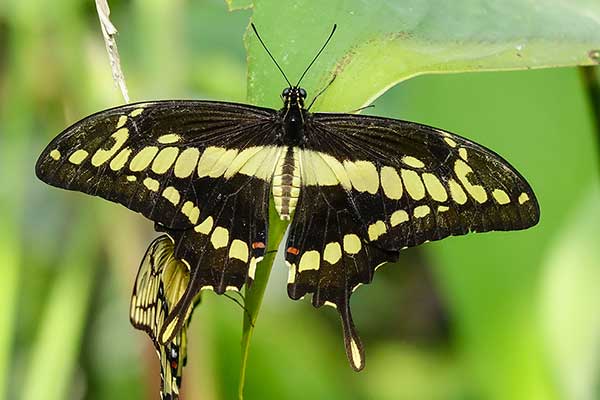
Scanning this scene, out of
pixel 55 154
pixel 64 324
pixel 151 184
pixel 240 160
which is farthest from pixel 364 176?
pixel 64 324

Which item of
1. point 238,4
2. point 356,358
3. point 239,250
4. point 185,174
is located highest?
point 238,4

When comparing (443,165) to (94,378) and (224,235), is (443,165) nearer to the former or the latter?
(224,235)

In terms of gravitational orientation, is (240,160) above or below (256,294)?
above

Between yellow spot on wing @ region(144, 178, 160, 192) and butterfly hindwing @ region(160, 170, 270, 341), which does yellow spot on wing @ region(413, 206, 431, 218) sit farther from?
yellow spot on wing @ region(144, 178, 160, 192)

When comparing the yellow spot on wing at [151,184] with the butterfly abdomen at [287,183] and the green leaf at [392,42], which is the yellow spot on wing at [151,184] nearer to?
the butterfly abdomen at [287,183]

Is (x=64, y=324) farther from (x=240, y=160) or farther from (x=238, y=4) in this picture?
(x=238, y=4)

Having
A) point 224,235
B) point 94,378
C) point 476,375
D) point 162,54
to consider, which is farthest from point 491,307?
point 94,378
